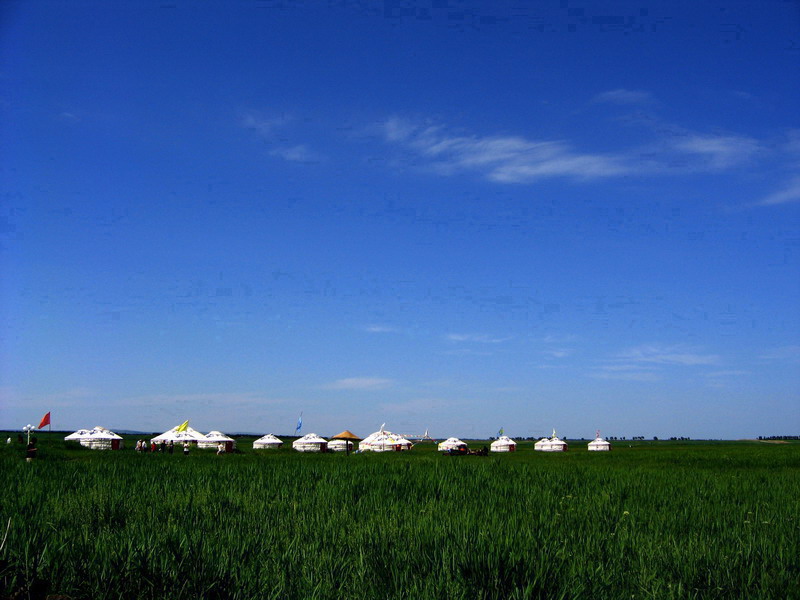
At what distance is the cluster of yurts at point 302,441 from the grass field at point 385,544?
51043 mm

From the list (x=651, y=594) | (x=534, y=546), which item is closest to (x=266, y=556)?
(x=534, y=546)

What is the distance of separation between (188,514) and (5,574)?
136 inches

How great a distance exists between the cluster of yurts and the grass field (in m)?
51.0

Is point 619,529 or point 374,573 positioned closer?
point 374,573

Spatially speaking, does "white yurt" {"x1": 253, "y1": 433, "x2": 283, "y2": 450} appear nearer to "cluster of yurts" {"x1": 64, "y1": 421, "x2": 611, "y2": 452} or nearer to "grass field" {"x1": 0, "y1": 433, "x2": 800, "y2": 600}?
"cluster of yurts" {"x1": 64, "y1": 421, "x2": 611, "y2": 452}

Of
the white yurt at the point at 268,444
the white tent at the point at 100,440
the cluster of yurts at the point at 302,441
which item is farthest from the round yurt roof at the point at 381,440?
the white tent at the point at 100,440

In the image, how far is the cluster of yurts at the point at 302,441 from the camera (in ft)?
210

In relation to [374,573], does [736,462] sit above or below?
below

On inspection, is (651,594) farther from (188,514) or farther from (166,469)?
(166,469)

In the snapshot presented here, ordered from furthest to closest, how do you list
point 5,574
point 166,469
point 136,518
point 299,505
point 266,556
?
1. point 166,469
2. point 299,505
3. point 136,518
4. point 266,556
5. point 5,574

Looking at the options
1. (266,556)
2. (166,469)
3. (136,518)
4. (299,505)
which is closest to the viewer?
(266,556)

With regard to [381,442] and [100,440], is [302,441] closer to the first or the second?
[381,442]

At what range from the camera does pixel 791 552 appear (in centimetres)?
568

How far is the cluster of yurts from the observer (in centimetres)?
6406
